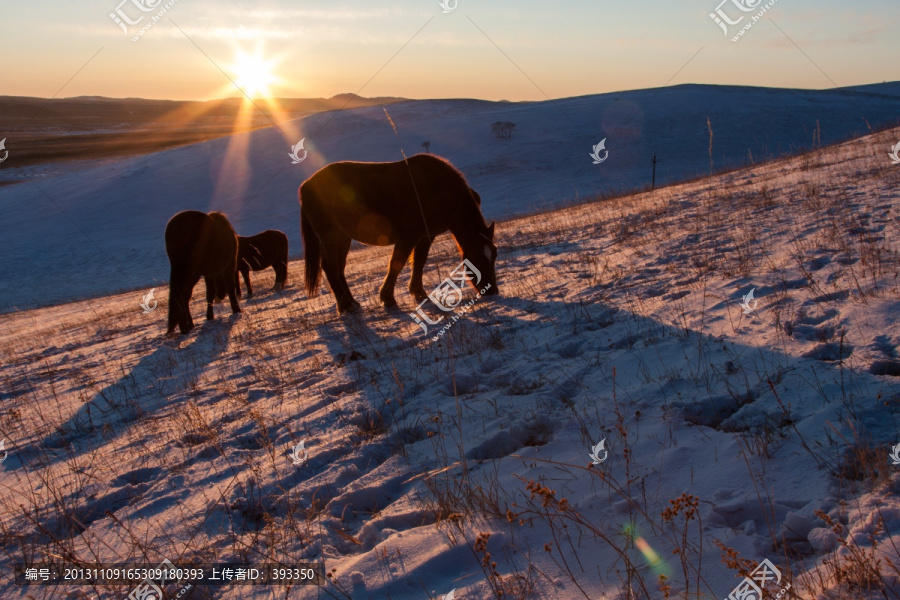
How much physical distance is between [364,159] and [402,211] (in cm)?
3976

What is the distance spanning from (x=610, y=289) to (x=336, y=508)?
177 inches

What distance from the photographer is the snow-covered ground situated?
91.5 inches

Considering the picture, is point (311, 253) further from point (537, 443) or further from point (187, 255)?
point (537, 443)

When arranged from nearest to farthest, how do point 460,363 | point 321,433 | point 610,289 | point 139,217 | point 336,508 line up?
point 336,508 → point 321,433 → point 460,363 → point 610,289 → point 139,217

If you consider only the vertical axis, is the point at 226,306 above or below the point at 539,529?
above

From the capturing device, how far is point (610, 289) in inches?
259

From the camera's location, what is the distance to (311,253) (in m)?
9.21

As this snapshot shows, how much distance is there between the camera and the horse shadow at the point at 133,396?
4.70m

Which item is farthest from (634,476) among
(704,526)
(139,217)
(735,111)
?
(735,111)

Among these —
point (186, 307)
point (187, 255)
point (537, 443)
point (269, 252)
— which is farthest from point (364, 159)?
point (537, 443)

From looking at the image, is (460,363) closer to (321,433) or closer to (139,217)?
(321,433)

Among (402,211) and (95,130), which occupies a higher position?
(95,130)

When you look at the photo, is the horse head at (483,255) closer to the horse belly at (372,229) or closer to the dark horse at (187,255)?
the horse belly at (372,229)

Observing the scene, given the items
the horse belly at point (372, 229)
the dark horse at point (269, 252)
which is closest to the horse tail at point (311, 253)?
the horse belly at point (372, 229)
